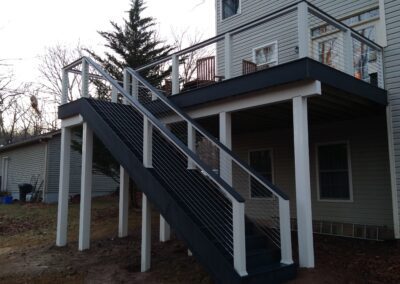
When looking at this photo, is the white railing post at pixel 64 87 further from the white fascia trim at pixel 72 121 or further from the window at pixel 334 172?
the window at pixel 334 172

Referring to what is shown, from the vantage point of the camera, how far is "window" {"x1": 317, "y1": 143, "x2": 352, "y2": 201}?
8797 millimetres

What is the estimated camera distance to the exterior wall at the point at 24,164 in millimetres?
18969

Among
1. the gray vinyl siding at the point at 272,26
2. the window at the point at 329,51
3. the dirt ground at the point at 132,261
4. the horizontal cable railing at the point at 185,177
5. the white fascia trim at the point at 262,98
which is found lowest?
the dirt ground at the point at 132,261

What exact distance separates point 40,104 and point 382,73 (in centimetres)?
2874

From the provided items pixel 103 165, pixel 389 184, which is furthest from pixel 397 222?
pixel 103 165

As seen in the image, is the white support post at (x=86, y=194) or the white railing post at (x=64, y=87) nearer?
the white support post at (x=86, y=194)

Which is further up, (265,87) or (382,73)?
(382,73)

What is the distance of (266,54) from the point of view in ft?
34.8

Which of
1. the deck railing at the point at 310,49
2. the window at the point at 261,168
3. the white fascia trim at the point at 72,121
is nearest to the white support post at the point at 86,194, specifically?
the white fascia trim at the point at 72,121

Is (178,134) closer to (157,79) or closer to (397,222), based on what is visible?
(397,222)

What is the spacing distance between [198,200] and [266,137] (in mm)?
5167

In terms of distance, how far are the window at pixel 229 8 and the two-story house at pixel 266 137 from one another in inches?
2.2

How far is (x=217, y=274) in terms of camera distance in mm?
4645

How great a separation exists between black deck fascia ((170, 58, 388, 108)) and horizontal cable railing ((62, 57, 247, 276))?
1087mm
